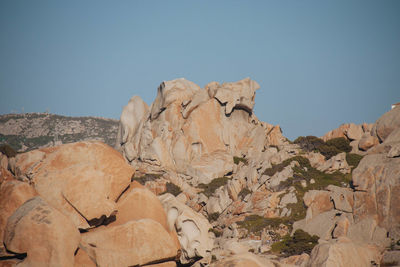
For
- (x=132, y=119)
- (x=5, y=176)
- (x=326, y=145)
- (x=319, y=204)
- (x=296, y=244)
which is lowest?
(x=296, y=244)

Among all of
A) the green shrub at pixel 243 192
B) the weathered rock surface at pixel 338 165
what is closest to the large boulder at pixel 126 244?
the green shrub at pixel 243 192

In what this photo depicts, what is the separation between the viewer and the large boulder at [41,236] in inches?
729

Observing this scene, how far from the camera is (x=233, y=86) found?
10312 cm

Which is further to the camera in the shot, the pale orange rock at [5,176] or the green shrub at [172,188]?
the green shrub at [172,188]

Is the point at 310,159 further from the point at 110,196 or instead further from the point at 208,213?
the point at 110,196

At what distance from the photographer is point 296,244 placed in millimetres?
45406

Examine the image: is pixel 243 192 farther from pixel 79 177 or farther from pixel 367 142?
pixel 79 177

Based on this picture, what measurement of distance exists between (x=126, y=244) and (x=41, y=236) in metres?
3.67

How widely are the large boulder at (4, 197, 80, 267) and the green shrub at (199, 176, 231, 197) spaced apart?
6136 centimetres

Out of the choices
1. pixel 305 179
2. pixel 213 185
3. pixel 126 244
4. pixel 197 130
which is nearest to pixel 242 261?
pixel 126 244

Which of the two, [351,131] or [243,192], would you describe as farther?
[351,131]

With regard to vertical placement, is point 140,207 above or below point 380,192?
below

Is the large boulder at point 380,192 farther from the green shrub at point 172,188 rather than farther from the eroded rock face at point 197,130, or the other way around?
the eroded rock face at point 197,130

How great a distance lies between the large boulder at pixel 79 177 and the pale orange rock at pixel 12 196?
1.48 feet
